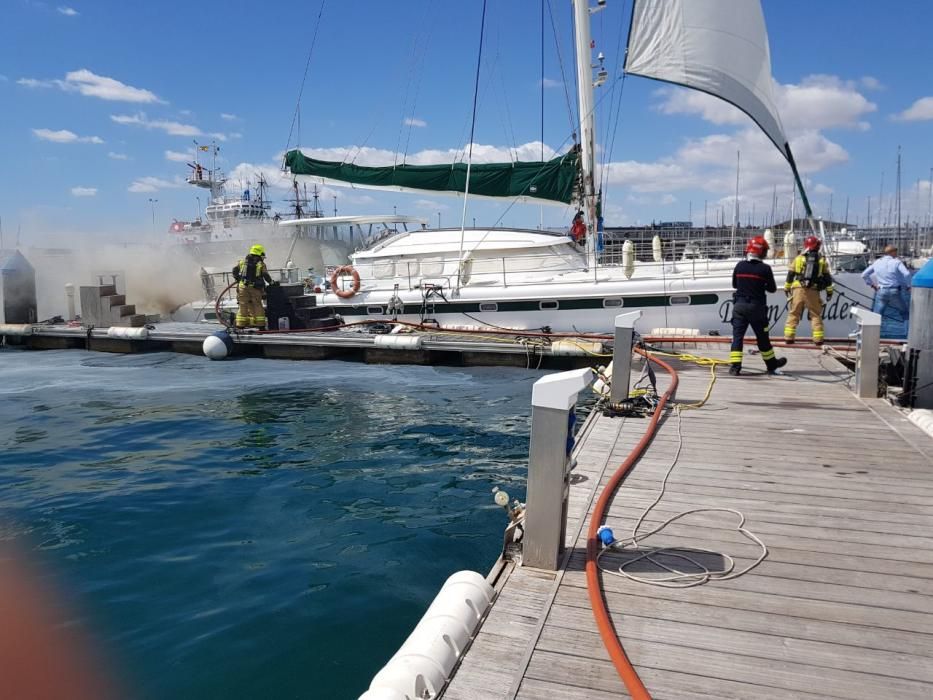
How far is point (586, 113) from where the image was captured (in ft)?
49.5

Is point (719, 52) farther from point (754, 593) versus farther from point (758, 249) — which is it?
point (754, 593)

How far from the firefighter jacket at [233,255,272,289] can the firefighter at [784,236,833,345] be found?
34.2 ft

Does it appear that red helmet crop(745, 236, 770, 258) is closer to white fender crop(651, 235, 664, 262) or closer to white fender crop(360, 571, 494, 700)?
white fender crop(360, 571, 494, 700)

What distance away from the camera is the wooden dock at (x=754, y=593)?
102 inches

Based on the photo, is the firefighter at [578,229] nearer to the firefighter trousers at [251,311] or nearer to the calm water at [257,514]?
the calm water at [257,514]

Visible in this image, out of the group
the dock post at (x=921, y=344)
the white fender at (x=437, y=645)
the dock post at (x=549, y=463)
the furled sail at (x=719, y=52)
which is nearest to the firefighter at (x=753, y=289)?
the dock post at (x=921, y=344)

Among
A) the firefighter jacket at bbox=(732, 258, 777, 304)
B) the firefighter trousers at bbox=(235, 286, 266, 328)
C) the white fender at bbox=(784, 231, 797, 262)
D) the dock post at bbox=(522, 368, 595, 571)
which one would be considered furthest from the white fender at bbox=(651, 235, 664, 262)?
the dock post at bbox=(522, 368, 595, 571)

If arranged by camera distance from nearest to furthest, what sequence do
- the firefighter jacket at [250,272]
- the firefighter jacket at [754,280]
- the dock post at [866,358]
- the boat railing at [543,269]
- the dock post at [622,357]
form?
the dock post at [622,357] < the dock post at [866,358] < the firefighter jacket at [754,280] < the firefighter jacket at [250,272] < the boat railing at [543,269]

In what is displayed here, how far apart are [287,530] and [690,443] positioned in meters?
3.64

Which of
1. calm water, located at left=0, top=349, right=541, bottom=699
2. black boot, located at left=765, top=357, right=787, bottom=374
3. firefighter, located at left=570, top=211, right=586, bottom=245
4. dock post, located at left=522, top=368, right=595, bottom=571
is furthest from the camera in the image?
firefighter, located at left=570, top=211, right=586, bottom=245

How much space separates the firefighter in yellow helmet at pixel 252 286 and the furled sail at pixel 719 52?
29.6 ft

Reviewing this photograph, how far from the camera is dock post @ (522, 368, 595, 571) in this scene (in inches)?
126

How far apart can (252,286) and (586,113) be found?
341 inches

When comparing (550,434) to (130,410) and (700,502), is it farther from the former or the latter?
(130,410)
